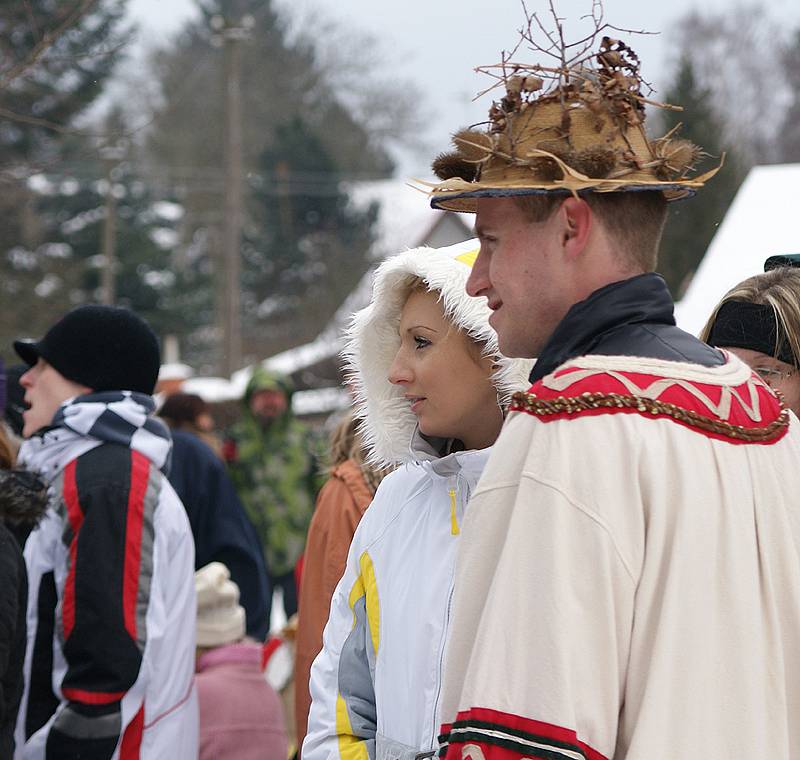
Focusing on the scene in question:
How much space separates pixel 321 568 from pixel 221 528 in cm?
185

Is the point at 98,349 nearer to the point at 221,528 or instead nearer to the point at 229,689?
the point at 229,689

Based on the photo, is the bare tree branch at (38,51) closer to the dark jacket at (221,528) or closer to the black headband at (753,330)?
the dark jacket at (221,528)

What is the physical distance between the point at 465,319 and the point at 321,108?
3369cm

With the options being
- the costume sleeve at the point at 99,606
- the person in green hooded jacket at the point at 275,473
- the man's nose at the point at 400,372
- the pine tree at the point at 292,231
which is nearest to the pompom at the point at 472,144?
the man's nose at the point at 400,372

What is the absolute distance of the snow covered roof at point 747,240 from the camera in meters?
6.04

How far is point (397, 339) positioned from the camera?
2848mm

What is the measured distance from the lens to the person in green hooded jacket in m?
7.89

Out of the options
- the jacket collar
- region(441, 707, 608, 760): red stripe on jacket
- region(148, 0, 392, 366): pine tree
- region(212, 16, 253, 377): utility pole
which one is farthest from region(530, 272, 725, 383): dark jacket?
region(148, 0, 392, 366): pine tree

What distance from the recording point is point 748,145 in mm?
40250

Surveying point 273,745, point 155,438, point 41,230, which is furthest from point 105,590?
point 41,230

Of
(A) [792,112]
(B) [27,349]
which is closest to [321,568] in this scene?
(B) [27,349]

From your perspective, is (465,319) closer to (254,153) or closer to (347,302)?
(347,302)

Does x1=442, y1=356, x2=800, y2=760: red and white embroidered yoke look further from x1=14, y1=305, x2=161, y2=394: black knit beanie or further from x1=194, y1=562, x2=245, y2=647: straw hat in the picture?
x1=194, y1=562, x2=245, y2=647: straw hat

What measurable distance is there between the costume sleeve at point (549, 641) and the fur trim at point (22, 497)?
5.84 ft
